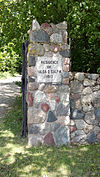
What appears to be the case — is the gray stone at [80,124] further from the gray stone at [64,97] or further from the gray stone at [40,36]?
the gray stone at [40,36]

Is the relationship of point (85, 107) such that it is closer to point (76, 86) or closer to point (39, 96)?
point (76, 86)

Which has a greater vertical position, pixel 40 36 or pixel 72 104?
pixel 40 36

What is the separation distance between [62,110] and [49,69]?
84cm

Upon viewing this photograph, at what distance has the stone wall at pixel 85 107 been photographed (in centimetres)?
407

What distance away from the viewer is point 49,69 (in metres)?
3.89

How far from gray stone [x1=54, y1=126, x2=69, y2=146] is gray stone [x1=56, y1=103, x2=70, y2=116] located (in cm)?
28

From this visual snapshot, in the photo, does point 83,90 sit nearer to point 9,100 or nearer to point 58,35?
point 58,35

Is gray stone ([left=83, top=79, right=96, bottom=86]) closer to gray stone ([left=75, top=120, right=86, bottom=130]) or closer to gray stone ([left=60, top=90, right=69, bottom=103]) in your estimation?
gray stone ([left=60, top=90, right=69, bottom=103])

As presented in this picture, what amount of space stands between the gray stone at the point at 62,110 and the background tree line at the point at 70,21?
1605 mm

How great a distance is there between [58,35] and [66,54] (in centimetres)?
39

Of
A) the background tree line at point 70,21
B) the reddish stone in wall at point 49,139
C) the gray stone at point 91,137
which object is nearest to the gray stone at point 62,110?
the reddish stone in wall at point 49,139

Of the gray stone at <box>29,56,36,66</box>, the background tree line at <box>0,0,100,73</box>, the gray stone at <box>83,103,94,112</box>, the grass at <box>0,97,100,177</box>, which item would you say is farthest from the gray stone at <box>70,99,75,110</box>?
the background tree line at <box>0,0,100,73</box>

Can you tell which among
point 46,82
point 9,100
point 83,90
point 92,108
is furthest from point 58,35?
point 9,100

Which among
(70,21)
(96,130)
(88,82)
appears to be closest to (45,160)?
(96,130)
